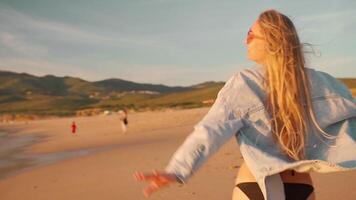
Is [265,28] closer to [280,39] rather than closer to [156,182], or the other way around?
[280,39]

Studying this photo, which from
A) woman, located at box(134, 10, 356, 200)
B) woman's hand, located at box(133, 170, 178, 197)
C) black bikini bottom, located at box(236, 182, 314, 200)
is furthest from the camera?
black bikini bottom, located at box(236, 182, 314, 200)

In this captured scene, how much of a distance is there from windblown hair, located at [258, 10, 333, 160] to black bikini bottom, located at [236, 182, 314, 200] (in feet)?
0.73

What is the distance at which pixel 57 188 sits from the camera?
1074 cm

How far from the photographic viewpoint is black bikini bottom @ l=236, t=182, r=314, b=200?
293cm

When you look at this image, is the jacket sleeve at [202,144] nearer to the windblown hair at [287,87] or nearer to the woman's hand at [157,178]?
the woman's hand at [157,178]

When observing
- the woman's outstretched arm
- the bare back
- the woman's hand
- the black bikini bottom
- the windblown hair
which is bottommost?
the black bikini bottom

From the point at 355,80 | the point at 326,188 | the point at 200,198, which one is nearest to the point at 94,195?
the point at 200,198

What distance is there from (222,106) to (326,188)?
5884 millimetres

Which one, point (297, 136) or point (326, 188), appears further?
point (326, 188)

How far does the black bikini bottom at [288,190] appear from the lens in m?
2.93

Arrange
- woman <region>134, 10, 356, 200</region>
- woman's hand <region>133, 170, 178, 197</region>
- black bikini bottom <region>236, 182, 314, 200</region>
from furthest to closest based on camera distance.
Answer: black bikini bottom <region>236, 182, 314, 200</region> → woman <region>134, 10, 356, 200</region> → woman's hand <region>133, 170, 178, 197</region>

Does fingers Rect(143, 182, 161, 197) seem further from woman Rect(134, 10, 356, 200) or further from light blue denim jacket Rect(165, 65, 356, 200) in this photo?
woman Rect(134, 10, 356, 200)

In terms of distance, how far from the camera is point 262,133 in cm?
281


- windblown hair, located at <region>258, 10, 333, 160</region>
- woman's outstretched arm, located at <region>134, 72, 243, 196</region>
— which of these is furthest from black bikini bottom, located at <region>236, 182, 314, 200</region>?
woman's outstretched arm, located at <region>134, 72, 243, 196</region>
